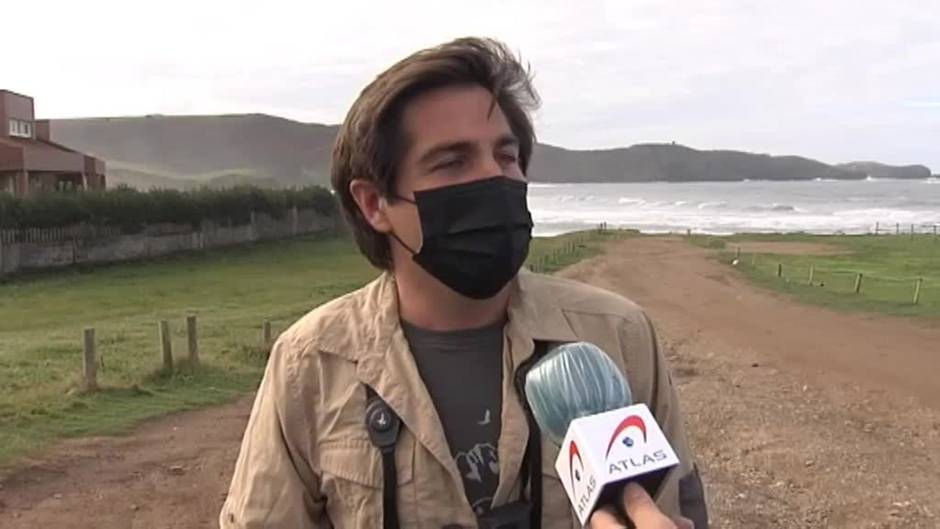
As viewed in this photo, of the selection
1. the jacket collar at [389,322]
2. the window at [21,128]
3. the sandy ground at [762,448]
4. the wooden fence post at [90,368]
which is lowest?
the sandy ground at [762,448]

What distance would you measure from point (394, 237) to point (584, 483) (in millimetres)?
958

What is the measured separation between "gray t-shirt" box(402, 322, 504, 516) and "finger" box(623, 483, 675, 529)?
1.98ft

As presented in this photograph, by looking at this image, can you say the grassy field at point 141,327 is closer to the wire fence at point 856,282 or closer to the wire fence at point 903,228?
the wire fence at point 856,282

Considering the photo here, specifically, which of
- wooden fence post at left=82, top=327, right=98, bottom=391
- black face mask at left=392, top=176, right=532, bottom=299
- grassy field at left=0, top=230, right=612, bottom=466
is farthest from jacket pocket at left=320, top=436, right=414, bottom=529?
wooden fence post at left=82, top=327, right=98, bottom=391

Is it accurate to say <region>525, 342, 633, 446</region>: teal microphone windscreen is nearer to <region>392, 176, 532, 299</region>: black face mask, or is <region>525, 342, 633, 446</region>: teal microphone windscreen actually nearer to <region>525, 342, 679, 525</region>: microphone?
<region>525, 342, 679, 525</region>: microphone

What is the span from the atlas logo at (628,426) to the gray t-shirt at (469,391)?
56cm

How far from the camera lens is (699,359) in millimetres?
15664

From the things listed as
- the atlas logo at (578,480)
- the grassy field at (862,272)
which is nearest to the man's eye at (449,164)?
the atlas logo at (578,480)

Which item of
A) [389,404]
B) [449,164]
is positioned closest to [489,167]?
[449,164]

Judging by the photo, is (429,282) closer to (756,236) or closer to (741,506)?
(741,506)

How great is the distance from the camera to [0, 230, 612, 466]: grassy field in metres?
10.4

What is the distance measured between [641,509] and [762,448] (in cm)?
914

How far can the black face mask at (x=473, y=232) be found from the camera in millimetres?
2137

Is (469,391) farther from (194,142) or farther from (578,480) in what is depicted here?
(194,142)
